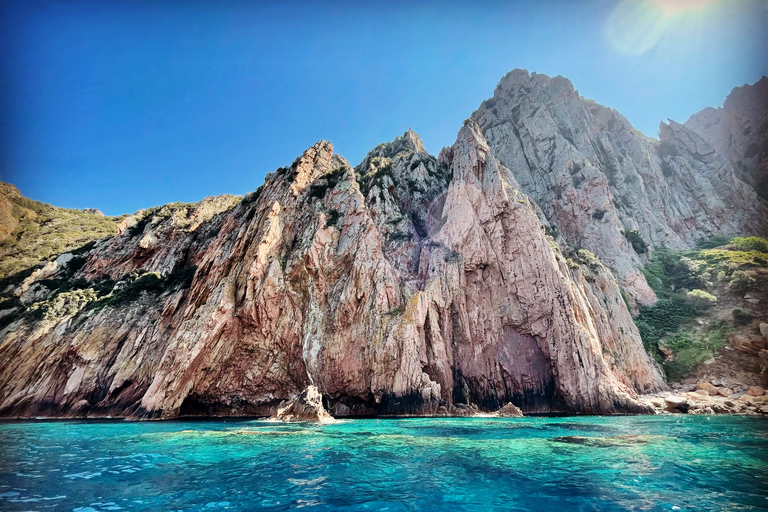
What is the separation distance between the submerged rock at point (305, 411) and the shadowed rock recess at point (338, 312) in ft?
17.8

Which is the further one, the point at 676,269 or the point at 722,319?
the point at 676,269

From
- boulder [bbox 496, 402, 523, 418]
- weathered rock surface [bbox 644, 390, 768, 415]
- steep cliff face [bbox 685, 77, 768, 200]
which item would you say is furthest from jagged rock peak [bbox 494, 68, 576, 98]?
boulder [bbox 496, 402, 523, 418]

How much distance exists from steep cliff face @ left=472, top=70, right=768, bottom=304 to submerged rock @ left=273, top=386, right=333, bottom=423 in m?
41.5

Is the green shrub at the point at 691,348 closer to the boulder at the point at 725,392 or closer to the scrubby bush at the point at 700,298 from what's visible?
the scrubby bush at the point at 700,298

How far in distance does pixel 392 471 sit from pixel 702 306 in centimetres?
4935

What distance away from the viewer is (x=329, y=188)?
4603 cm

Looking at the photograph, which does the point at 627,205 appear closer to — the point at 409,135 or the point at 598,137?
the point at 598,137

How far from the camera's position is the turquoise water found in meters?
7.82

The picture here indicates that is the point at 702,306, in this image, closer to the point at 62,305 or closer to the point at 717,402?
the point at 717,402

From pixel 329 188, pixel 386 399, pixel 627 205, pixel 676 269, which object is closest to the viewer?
pixel 386 399

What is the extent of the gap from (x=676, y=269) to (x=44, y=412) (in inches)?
3191

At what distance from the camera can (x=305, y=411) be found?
2673 centimetres

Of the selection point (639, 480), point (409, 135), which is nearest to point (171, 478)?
point (639, 480)

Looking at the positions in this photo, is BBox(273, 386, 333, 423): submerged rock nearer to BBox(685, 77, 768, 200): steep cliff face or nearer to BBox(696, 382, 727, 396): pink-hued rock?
BBox(696, 382, 727, 396): pink-hued rock
